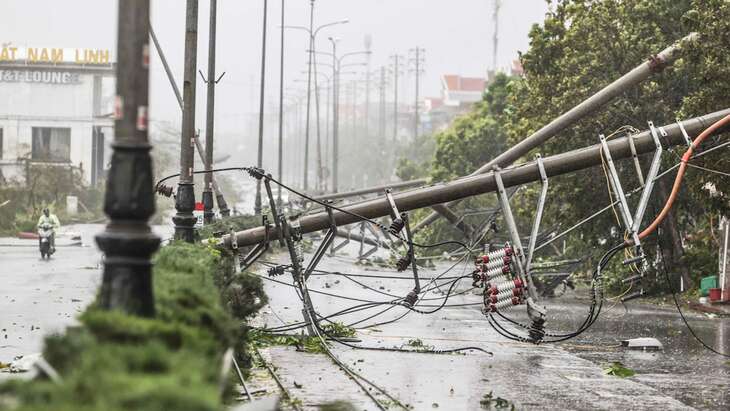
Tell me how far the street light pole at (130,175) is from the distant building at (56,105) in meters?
85.3

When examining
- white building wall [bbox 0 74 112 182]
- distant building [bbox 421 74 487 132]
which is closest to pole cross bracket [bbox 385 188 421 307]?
white building wall [bbox 0 74 112 182]

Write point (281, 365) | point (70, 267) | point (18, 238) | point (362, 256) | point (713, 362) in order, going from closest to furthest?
1. point (281, 365)
2. point (713, 362)
3. point (70, 267)
4. point (362, 256)
5. point (18, 238)

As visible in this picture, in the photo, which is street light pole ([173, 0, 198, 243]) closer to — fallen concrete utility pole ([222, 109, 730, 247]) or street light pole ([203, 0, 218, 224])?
fallen concrete utility pole ([222, 109, 730, 247])

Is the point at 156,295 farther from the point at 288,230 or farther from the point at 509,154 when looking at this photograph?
the point at 509,154

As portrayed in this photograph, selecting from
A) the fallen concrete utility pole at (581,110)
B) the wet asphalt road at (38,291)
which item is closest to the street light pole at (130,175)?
the wet asphalt road at (38,291)

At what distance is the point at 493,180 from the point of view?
22.0 metres

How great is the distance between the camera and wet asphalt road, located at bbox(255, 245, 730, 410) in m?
15.7

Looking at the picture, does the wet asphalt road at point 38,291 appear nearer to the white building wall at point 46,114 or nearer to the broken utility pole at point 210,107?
the broken utility pole at point 210,107

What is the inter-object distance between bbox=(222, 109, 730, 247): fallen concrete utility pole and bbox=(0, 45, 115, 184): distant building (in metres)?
72.6

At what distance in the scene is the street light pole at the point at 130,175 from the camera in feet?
28.9

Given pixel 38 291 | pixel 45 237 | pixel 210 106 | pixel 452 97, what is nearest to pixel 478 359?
pixel 38 291

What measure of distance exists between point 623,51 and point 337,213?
16.3m

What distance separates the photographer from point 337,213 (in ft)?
74.4

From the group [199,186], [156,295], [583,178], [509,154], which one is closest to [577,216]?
[583,178]
